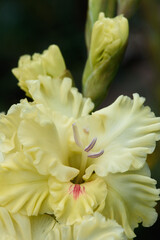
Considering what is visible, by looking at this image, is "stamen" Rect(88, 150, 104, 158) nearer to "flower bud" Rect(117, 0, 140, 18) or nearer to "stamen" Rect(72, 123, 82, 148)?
"stamen" Rect(72, 123, 82, 148)

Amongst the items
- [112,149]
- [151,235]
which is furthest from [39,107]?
[151,235]

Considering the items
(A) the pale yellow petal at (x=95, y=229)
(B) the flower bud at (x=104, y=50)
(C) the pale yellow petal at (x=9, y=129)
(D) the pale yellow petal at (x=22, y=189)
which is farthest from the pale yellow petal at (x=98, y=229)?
(B) the flower bud at (x=104, y=50)

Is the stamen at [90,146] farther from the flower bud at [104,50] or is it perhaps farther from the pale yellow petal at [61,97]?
the flower bud at [104,50]

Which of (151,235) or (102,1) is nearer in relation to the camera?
(102,1)

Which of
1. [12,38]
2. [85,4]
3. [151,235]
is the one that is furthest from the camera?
[85,4]

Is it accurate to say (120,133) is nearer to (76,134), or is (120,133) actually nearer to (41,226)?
(76,134)

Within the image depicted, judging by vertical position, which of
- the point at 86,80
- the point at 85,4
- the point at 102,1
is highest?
the point at 85,4

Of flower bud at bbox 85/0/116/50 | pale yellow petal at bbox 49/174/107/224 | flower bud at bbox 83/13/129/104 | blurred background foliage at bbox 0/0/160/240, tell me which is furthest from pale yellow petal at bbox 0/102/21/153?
blurred background foliage at bbox 0/0/160/240

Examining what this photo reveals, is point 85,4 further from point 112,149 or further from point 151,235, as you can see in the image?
point 112,149

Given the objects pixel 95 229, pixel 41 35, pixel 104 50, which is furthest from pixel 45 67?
pixel 41 35
